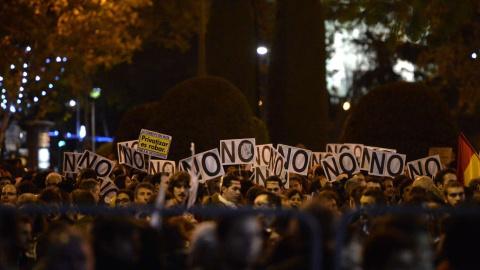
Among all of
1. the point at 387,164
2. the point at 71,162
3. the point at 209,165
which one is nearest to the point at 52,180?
the point at 209,165

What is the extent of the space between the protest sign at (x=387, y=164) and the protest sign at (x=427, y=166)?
1.68 feet

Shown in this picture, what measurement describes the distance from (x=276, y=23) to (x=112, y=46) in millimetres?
6679

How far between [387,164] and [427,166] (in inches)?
33.3

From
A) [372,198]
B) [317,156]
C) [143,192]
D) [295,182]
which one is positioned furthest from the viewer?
[317,156]

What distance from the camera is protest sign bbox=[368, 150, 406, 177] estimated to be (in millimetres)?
15414

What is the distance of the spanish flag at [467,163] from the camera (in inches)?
567

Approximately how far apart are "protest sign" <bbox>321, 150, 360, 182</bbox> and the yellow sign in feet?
8.75

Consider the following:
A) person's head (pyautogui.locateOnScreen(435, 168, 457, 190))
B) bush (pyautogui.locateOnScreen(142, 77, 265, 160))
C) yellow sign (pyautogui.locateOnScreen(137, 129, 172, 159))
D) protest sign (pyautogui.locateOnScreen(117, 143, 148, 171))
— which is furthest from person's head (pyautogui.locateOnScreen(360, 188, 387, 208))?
bush (pyautogui.locateOnScreen(142, 77, 265, 160))

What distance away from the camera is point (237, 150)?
49.7 ft

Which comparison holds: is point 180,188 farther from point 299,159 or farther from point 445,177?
point 299,159

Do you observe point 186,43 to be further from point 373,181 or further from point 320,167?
point 373,181

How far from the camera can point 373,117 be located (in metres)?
21.6

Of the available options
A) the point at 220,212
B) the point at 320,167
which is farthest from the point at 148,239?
the point at 320,167

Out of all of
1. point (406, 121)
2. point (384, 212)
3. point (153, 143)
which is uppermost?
point (406, 121)
